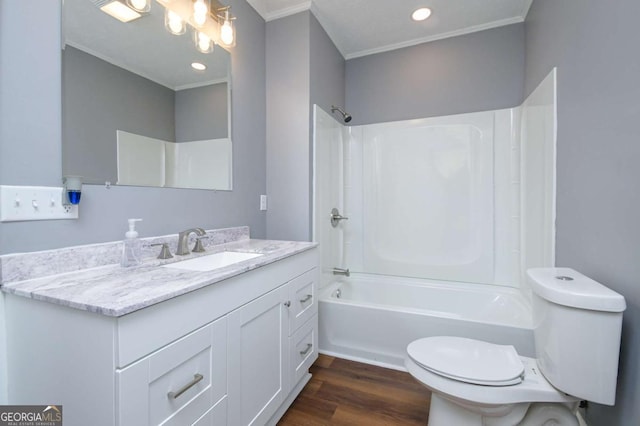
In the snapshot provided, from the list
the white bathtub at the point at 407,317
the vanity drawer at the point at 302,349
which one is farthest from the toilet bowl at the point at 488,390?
the vanity drawer at the point at 302,349

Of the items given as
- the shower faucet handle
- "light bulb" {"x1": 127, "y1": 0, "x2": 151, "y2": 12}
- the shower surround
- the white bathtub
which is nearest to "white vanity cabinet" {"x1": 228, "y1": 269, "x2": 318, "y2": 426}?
the white bathtub

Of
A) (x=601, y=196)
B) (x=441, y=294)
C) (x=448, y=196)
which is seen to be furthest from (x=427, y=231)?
(x=601, y=196)

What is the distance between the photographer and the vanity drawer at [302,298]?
58.3 inches

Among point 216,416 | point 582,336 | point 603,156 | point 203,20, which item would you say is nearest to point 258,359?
point 216,416

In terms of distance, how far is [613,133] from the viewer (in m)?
1.07

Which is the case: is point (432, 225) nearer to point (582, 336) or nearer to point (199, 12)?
point (582, 336)

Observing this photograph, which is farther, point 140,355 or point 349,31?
point 349,31

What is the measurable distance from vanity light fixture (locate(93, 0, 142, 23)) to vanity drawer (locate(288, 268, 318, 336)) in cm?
145

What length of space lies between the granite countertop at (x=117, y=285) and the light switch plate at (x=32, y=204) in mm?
208

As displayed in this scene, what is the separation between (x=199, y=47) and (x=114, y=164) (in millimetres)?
896

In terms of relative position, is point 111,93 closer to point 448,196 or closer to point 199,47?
point 199,47

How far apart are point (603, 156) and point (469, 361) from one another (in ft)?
3.36

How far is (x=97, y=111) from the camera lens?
112 cm

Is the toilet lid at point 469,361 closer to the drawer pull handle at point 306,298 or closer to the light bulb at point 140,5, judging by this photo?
the drawer pull handle at point 306,298
